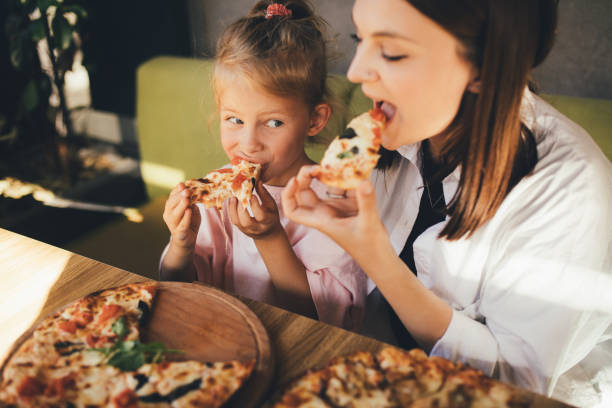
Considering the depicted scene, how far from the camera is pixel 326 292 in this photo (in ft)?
5.07

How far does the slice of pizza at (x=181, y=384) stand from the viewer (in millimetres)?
848

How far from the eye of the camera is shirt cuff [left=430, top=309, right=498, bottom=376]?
4.00 ft

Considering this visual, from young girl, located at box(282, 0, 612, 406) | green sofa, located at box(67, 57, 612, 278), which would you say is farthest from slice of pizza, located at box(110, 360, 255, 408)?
green sofa, located at box(67, 57, 612, 278)

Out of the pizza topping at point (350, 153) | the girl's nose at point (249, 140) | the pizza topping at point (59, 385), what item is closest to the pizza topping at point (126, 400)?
the pizza topping at point (59, 385)

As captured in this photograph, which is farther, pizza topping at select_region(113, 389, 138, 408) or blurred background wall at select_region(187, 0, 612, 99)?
blurred background wall at select_region(187, 0, 612, 99)

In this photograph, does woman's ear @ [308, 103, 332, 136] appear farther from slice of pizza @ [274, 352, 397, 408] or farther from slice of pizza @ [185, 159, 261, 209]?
slice of pizza @ [274, 352, 397, 408]

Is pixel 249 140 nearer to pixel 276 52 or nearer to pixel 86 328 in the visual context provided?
pixel 276 52

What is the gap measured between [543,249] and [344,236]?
21.8 inches

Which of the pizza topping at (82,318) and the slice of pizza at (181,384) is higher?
the pizza topping at (82,318)

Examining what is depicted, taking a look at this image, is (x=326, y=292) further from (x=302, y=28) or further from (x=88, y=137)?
(x=88, y=137)

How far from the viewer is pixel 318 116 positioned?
169 centimetres

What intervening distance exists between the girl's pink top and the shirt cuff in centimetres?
41

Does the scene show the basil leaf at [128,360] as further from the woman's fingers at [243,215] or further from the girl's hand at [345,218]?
the woman's fingers at [243,215]

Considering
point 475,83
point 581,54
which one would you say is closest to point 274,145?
point 475,83
